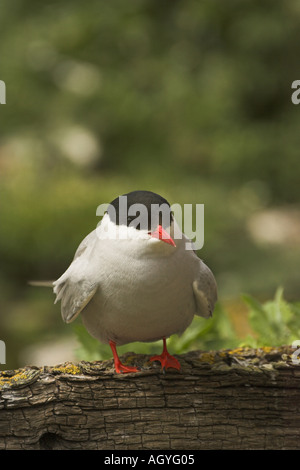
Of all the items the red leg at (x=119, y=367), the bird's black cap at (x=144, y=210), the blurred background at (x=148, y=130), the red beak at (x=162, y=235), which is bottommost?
the red leg at (x=119, y=367)

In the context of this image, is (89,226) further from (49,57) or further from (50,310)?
(49,57)

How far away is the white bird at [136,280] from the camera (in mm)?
2266

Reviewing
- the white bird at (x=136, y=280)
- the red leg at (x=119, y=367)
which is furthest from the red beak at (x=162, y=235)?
the red leg at (x=119, y=367)

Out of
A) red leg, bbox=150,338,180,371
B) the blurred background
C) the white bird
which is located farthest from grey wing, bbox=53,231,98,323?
the blurred background

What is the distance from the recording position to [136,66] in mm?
7465

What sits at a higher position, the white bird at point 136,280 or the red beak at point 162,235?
the red beak at point 162,235

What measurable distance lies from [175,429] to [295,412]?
416 mm

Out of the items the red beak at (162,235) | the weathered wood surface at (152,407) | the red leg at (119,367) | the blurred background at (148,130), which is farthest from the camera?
the blurred background at (148,130)

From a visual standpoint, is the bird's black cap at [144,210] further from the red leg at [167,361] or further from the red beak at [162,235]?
the red leg at [167,361]

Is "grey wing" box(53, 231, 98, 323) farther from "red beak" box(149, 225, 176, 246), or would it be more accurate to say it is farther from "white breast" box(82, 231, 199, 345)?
"red beak" box(149, 225, 176, 246)

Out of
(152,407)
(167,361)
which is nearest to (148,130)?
(167,361)

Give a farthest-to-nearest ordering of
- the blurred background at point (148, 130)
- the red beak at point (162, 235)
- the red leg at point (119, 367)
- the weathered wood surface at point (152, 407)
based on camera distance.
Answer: the blurred background at point (148, 130)
the red leg at point (119, 367)
the weathered wood surface at point (152, 407)
the red beak at point (162, 235)

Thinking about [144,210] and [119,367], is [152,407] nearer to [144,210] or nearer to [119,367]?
[119,367]

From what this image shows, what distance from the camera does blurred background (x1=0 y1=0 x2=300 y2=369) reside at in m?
5.67
